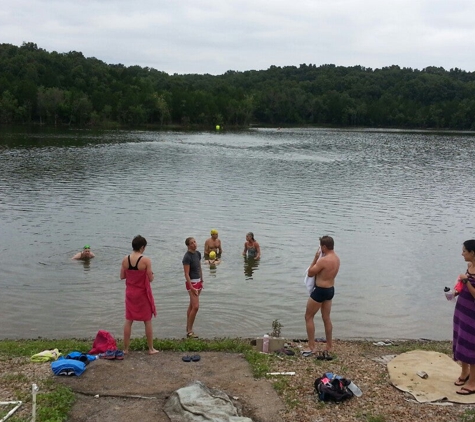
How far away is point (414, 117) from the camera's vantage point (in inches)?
6560

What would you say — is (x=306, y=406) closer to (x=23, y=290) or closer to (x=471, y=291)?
(x=471, y=291)

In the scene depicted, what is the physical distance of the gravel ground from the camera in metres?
7.28

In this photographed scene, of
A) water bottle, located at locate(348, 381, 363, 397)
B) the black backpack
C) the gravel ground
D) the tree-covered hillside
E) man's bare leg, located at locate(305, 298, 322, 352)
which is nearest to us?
the gravel ground

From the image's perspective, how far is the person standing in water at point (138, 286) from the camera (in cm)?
917

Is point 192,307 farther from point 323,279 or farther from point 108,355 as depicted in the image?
point 323,279

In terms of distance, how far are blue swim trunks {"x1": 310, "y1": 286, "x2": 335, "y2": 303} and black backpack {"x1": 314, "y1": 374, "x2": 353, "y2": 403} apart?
6.52 feet

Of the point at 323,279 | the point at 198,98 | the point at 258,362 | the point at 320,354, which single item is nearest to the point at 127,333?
the point at 258,362

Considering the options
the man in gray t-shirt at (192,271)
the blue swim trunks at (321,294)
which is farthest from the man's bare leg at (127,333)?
the blue swim trunks at (321,294)

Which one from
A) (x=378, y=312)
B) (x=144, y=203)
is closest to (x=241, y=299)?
(x=378, y=312)

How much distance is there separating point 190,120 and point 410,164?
90.0m

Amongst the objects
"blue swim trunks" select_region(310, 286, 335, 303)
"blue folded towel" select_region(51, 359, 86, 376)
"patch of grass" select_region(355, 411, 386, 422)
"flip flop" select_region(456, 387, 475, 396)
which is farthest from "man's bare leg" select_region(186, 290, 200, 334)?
"flip flop" select_region(456, 387, 475, 396)

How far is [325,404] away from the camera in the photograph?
7.57 meters

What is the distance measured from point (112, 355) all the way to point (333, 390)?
12.0 feet

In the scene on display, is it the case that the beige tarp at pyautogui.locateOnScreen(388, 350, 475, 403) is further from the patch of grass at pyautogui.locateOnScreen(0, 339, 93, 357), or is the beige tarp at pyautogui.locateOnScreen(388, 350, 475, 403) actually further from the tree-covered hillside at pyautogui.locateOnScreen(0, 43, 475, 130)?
the tree-covered hillside at pyautogui.locateOnScreen(0, 43, 475, 130)
